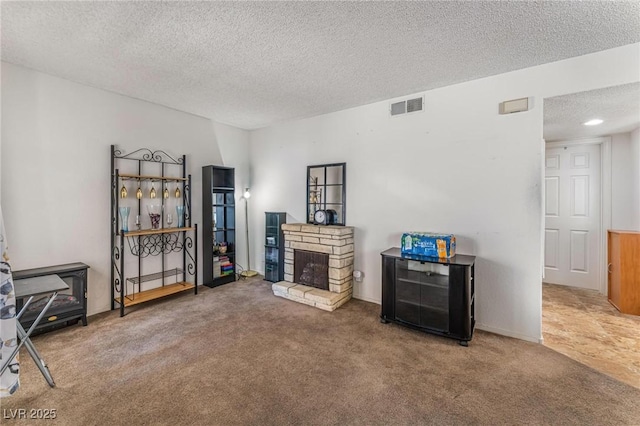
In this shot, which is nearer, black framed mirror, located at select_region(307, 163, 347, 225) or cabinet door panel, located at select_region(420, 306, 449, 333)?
cabinet door panel, located at select_region(420, 306, 449, 333)

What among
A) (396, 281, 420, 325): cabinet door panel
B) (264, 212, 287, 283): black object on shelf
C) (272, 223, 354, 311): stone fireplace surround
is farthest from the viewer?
(264, 212, 287, 283): black object on shelf

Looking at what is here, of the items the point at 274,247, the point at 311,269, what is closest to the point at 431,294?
the point at 311,269

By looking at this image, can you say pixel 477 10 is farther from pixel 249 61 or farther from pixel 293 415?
pixel 293 415

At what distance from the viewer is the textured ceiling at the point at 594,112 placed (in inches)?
99.7

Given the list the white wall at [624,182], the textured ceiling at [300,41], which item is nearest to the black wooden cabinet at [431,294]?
the textured ceiling at [300,41]

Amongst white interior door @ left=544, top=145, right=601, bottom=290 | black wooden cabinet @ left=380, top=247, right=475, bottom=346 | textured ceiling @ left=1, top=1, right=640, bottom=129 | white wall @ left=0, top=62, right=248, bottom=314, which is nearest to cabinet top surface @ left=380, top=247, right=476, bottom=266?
black wooden cabinet @ left=380, top=247, right=475, bottom=346

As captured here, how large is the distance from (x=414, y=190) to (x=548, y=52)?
168 cm

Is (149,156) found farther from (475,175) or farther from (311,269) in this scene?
(475,175)

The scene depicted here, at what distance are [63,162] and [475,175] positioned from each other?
14.7ft

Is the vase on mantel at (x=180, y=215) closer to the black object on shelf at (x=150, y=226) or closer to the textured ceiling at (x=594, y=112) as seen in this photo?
the black object on shelf at (x=150, y=226)

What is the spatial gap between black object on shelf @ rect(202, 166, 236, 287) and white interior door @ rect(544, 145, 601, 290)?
5.15m

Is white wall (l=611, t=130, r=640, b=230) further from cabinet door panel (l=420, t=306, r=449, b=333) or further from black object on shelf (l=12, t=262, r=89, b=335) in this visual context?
black object on shelf (l=12, t=262, r=89, b=335)

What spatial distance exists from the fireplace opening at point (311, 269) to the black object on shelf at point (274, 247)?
385mm

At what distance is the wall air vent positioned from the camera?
10.7 ft
